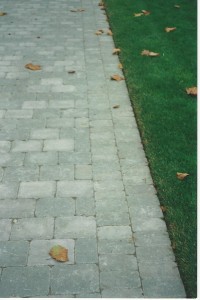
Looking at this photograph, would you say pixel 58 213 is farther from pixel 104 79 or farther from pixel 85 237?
pixel 104 79

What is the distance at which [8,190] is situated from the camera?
11.8ft

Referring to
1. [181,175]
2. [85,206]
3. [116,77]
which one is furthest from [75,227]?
[116,77]

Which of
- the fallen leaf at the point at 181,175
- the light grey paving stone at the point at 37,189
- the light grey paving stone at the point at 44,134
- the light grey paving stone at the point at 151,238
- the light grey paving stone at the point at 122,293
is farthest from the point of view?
the light grey paving stone at the point at 44,134

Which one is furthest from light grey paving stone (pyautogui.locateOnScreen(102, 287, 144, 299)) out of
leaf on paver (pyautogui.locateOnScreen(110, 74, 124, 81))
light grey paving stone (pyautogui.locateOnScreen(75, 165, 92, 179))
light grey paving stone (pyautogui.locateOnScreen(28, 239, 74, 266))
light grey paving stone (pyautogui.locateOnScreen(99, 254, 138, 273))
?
leaf on paver (pyautogui.locateOnScreen(110, 74, 124, 81))

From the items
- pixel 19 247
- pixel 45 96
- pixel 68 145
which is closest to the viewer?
pixel 19 247

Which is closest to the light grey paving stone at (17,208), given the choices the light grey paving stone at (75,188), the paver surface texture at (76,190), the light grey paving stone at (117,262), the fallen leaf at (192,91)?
the paver surface texture at (76,190)

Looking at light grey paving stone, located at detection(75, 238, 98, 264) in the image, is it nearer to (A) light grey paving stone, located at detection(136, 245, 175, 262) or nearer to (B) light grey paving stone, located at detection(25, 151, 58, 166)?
(A) light grey paving stone, located at detection(136, 245, 175, 262)

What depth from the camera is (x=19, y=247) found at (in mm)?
3016

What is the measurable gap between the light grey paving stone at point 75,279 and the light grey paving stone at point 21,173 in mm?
1156

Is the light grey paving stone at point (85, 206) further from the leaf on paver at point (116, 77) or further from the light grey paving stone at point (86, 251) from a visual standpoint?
the leaf on paver at point (116, 77)

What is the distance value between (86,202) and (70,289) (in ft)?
3.02

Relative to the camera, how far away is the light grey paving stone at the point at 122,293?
2666 millimetres

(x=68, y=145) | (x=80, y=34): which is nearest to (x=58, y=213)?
(x=68, y=145)

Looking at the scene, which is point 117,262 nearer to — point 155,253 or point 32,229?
point 155,253
